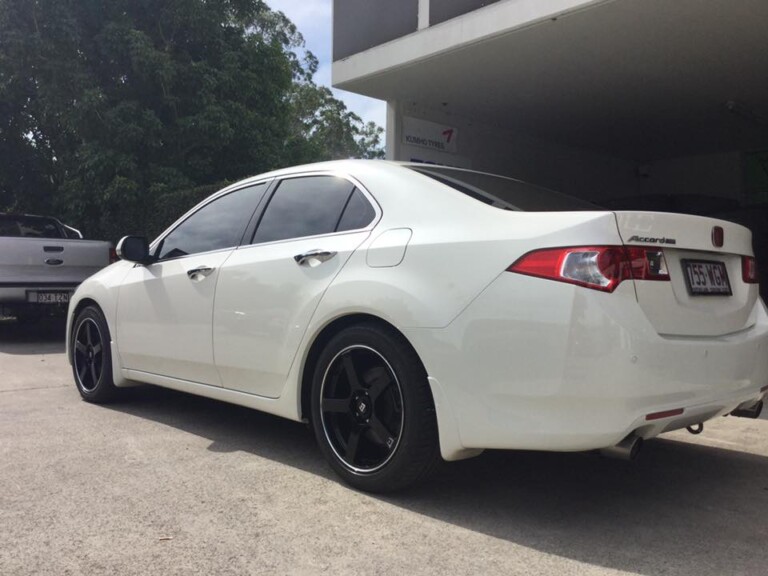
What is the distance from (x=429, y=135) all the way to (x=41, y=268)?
5231 mm

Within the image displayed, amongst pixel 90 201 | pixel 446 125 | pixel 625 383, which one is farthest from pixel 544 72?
pixel 90 201

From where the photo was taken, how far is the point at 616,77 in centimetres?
790

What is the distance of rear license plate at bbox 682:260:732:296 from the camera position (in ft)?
9.42

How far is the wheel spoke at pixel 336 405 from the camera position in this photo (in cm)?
326

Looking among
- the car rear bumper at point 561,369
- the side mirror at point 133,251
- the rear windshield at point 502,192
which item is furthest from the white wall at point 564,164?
the car rear bumper at point 561,369

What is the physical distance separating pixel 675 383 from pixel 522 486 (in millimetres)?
1091

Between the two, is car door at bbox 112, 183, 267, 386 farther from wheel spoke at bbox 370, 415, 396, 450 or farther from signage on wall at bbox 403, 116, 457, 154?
signage on wall at bbox 403, 116, 457, 154

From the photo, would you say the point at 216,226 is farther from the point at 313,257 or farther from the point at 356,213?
the point at 356,213

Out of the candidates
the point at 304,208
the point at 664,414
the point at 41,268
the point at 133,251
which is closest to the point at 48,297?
the point at 41,268

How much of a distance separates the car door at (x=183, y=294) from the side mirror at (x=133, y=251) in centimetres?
6

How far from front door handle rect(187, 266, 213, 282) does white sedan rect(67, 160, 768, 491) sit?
15 mm

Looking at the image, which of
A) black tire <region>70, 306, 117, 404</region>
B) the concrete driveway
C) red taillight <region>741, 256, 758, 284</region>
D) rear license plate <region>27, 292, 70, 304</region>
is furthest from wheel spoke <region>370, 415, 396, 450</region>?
rear license plate <region>27, 292, 70, 304</region>

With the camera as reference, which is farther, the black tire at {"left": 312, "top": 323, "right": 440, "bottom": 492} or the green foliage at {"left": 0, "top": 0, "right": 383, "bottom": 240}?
the green foliage at {"left": 0, "top": 0, "right": 383, "bottom": 240}

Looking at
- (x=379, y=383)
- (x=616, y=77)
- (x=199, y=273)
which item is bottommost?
(x=379, y=383)
